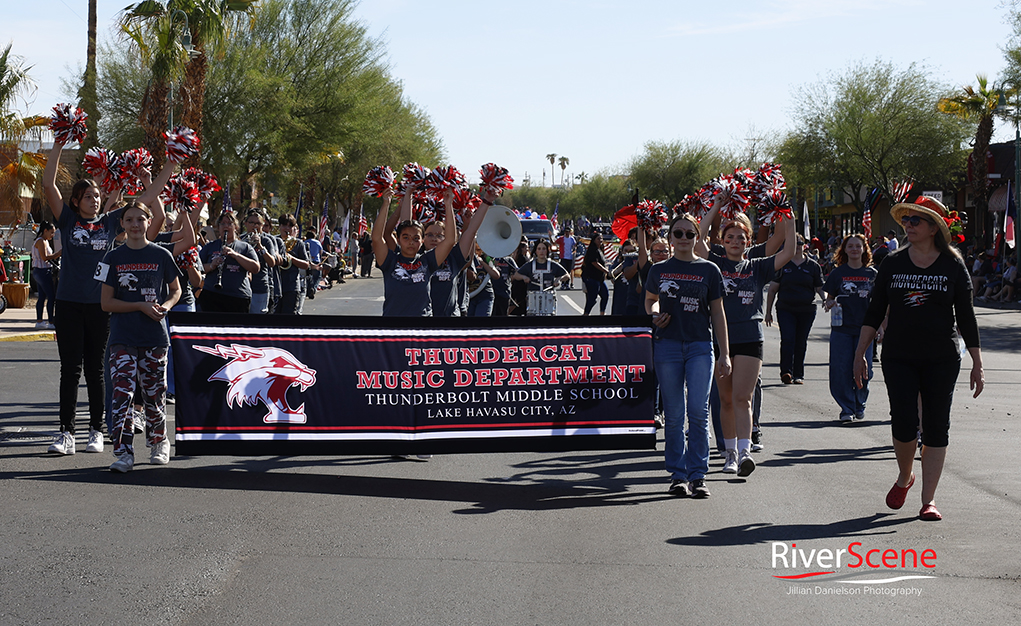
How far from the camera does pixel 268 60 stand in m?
37.1

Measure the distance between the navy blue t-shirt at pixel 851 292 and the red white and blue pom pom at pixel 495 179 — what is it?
12.6ft

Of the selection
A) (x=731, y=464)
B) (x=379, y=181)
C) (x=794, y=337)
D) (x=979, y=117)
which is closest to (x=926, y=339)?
(x=731, y=464)

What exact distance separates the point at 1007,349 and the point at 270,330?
47.8ft

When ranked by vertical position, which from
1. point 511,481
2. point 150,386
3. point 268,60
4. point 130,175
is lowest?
point 511,481

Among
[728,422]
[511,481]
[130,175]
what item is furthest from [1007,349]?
[130,175]

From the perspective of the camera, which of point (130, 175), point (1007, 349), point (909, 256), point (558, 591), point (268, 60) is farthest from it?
point (268, 60)

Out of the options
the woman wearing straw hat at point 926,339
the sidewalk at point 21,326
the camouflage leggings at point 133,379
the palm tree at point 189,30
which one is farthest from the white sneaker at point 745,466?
the palm tree at point 189,30

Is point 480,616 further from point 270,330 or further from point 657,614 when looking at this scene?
point 270,330

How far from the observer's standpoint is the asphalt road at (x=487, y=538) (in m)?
4.75

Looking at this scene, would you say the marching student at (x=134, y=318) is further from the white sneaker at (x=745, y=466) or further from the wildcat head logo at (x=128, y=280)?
the white sneaker at (x=745, y=466)

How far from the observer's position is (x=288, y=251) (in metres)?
13.4

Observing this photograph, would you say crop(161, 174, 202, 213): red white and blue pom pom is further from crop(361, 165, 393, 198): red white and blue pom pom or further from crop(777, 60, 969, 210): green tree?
crop(777, 60, 969, 210): green tree

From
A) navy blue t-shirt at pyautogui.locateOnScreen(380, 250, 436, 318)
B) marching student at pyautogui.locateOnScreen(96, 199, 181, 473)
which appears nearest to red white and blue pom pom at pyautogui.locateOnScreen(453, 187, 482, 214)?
navy blue t-shirt at pyautogui.locateOnScreen(380, 250, 436, 318)

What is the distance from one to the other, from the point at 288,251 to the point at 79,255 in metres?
5.18
